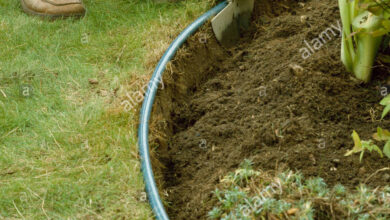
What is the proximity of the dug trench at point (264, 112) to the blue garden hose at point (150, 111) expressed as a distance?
2.2 inches

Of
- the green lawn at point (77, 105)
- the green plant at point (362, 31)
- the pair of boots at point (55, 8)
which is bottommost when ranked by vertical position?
the green lawn at point (77, 105)

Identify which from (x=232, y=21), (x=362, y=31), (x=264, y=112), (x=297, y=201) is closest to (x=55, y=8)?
(x=232, y=21)

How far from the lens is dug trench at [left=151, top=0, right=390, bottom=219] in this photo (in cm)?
192

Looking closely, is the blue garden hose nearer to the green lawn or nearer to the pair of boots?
the green lawn

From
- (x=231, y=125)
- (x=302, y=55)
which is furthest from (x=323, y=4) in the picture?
(x=231, y=125)

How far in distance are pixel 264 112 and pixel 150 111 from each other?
1.80 ft

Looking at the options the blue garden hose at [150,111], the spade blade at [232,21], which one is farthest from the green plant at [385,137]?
the spade blade at [232,21]

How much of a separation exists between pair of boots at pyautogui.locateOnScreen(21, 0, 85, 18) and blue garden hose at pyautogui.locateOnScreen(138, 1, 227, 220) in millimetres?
→ 956

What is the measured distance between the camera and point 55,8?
3.26m

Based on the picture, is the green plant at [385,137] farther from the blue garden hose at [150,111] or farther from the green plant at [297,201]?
the blue garden hose at [150,111]

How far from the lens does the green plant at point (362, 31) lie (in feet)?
6.31

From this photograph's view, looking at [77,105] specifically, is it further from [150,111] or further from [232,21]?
[232,21]

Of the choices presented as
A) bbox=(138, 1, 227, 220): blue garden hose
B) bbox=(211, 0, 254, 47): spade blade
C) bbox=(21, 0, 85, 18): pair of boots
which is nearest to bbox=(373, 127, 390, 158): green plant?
→ bbox=(138, 1, 227, 220): blue garden hose

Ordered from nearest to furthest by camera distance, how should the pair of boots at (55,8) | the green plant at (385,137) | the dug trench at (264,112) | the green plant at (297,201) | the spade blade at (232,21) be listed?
1. the green plant at (297,201)
2. the green plant at (385,137)
3. the dug trench at (264,112)
4. the spade blade at (232,21)
5. the pair of boots at (55,8)
